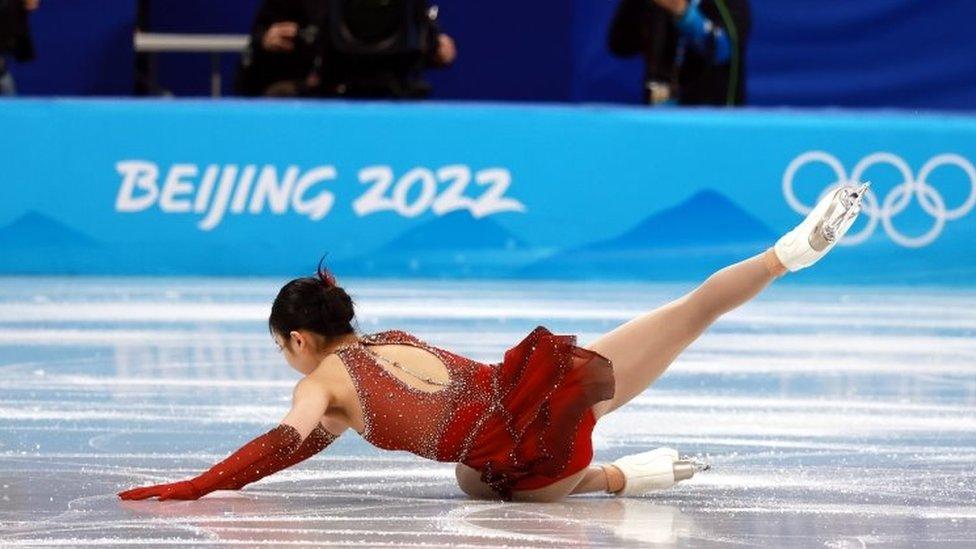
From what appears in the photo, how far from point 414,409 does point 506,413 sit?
0.62 feet

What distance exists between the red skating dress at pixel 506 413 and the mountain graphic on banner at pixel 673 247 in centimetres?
589

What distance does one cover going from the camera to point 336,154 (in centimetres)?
955

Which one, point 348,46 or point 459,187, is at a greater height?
point 348,46

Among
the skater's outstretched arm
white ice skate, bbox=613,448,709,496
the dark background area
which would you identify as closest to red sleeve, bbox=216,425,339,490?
the skater's outstretched arm

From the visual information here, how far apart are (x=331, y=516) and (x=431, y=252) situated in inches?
242

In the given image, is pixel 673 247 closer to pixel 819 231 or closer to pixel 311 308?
pixel 819 231

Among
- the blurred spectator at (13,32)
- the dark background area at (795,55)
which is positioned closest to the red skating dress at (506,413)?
the blurred spectator at (13,32)

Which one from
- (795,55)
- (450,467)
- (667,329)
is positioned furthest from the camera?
(795,55)

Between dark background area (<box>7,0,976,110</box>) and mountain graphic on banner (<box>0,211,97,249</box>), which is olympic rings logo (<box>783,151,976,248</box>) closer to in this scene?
mountain graphic on banner (<box>0,211,97,249</box>)

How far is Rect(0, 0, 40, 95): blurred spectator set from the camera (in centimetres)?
1104

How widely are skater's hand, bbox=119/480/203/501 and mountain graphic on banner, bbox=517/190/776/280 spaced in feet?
20.2

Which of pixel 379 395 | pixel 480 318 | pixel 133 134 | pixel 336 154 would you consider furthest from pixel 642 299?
pixel 379 395

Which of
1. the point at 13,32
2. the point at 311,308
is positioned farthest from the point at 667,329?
the point at 13,32

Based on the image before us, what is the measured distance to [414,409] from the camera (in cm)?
379
